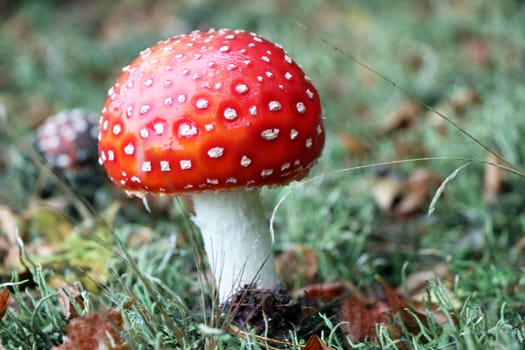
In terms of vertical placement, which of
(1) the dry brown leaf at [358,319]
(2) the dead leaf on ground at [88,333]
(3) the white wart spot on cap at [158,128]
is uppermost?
(3) the white wart spot on cap at [158,128]

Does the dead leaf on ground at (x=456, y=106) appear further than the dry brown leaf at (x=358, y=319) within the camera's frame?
Yes

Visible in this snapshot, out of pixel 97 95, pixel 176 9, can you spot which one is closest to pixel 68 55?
pixel 97 95

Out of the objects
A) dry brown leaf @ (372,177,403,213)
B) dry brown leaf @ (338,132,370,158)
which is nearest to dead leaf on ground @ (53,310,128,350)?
dry brown leaf @ (372,177,403,213)

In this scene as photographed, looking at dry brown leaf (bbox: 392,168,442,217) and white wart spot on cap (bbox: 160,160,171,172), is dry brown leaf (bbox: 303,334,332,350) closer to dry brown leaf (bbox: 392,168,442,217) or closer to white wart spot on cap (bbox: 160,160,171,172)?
white wart spot on cap (bbox: 160,160,171,172)

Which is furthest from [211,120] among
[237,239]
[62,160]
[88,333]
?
[62,160]

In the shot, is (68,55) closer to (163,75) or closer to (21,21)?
(21,21)

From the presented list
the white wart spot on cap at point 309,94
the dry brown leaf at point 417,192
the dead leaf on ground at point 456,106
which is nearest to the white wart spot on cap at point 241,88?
the white wart spot on cap at point 309,94

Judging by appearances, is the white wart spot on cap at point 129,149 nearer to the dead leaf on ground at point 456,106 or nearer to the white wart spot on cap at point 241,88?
the white wart spot on cap at point 241,88

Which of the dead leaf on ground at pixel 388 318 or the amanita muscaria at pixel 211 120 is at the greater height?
the amanita muscaria at pixel 211 120
